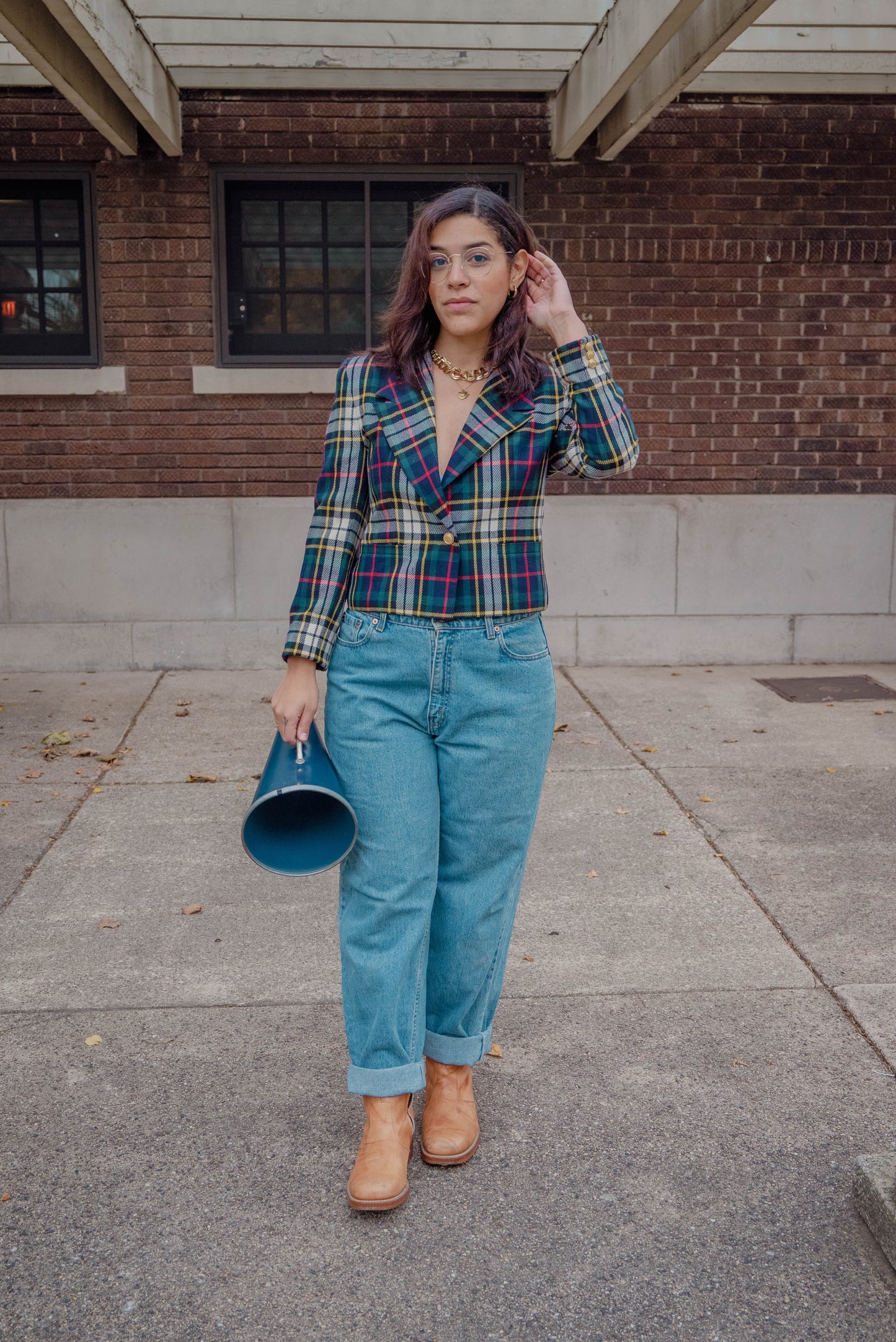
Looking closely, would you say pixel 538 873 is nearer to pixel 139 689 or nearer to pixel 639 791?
pixel 639 791

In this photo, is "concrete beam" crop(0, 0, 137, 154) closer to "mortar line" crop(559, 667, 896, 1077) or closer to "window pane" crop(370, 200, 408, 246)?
"window pane" crop(370, 200, 408, 246)

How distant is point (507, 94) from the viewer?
7258 millimetres

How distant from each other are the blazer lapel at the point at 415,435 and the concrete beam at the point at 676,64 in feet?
12.2

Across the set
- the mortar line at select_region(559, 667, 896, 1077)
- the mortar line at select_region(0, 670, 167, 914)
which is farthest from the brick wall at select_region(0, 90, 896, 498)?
the mortar line at select_region(559, 667, 896, 1077)

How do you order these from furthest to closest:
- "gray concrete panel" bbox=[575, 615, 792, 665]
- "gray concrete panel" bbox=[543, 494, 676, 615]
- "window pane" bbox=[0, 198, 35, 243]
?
"gray concrete panel" bbox=[575, 615, 792, 665]
"gray concrete panel" bbox=[543, 494, 676, 615]
"window pane" bbox=[0, 198, 35, 243]

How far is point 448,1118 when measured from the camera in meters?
2.52

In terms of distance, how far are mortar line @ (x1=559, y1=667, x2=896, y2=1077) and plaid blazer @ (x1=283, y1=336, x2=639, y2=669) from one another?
1.53 metres

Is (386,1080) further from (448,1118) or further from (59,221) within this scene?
(59,221)

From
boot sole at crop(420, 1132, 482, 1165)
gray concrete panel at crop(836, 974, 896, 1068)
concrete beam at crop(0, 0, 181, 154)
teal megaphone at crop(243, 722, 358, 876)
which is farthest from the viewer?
concrete beam at crop(0, 0, 181, 154)

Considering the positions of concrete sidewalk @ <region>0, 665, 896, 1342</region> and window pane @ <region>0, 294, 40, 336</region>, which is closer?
concrete sidewalk @ <region>0, 665, 896, 1342</region>

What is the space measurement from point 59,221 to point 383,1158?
669 cm

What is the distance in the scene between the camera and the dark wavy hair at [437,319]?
2.31 metres

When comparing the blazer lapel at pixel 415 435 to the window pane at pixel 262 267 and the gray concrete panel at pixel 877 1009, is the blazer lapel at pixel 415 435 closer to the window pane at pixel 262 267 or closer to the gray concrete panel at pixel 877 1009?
the gray concrete panel at pixel 877 1009

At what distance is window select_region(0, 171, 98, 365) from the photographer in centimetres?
732
